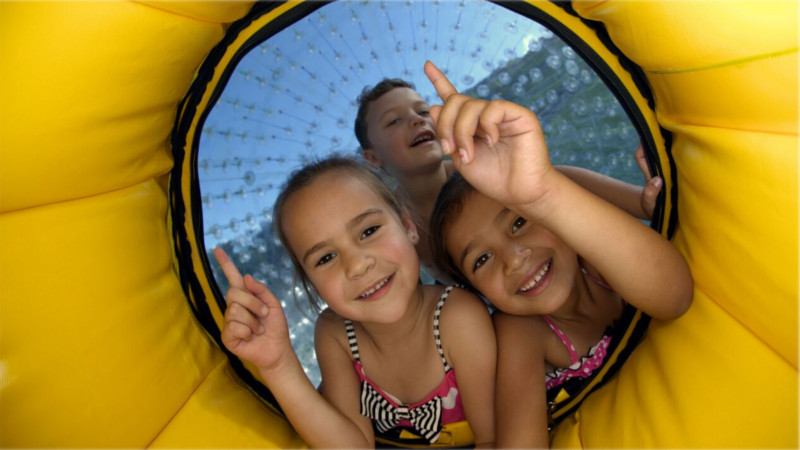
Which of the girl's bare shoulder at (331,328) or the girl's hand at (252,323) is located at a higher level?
the girl's hand at (252,323)

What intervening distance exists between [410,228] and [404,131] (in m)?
0.57

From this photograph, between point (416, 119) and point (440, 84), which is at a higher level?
point (440, 84)

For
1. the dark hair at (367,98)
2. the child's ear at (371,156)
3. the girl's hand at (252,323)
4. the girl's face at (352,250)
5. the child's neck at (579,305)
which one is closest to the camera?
the girl's hand at (252,323)

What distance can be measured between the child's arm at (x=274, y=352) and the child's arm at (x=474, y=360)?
28 centimetres

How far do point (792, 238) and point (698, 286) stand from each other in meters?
0.27

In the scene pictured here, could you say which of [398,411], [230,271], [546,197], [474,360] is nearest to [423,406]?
[398,411]

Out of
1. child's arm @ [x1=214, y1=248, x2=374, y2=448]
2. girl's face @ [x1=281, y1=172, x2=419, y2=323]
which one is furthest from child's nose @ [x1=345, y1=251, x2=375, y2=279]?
child's arm @ [x1=214, y1=248, x2=374, y2=448]

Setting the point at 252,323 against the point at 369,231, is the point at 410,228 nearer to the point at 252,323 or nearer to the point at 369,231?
the point at 369,231

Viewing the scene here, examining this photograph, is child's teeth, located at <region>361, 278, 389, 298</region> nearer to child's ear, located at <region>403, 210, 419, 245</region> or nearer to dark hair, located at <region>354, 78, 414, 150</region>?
child's ear, located at <region>403, 210, 419, 245</region>

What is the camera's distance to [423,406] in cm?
145

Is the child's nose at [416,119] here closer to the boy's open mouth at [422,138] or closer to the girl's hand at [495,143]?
the boy's open mouth at [422,138]

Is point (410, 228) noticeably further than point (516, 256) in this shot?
Yes

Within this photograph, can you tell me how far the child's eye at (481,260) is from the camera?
1.37m

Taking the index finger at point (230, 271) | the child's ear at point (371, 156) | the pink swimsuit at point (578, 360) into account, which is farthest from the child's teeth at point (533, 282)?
the child's ear at point (371, 156)
